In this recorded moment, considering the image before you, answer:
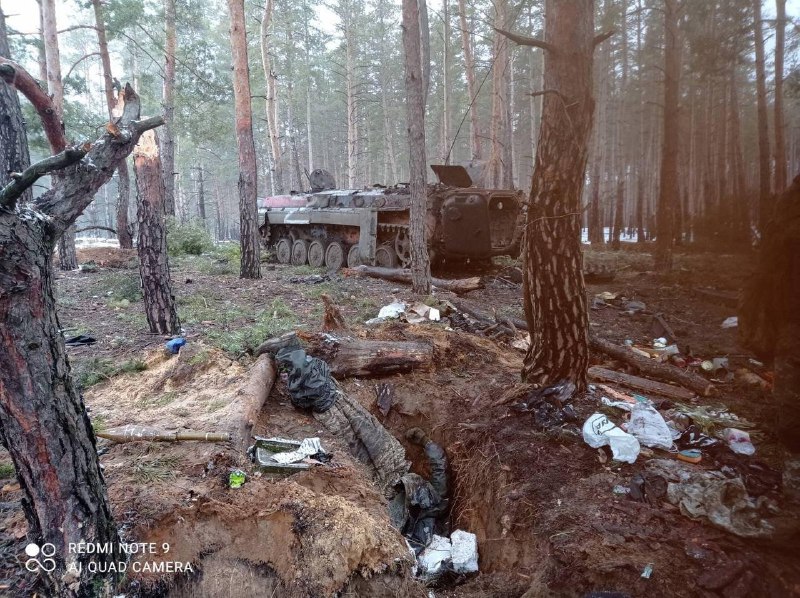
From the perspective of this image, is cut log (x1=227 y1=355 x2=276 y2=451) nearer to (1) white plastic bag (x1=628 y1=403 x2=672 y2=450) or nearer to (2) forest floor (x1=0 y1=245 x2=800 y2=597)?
(2) forest floor (x1=0 y1=245 x2=800 y2=597)

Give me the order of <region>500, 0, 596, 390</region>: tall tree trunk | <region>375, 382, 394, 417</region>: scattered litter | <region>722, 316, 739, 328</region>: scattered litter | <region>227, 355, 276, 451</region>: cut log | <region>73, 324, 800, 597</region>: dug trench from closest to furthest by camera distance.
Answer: <region>73, 324, 800, 597</region>: dug trench < <region>227, 355, 276, 451</region>: cut log < <region>500, 0, 596, 390</region>: tall tree trunk < <region>375, 382, 394, 417</region>: scattered litter < <region>722, 316, 739, 328</region>: scattered litter

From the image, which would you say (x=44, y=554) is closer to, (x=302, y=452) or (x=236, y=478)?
(x=236, y=478)

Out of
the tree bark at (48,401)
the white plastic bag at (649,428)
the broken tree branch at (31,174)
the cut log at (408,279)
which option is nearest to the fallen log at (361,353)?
the white plastic bag at (649,428)

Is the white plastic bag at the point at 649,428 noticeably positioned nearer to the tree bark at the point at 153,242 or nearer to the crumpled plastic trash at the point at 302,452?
the crumpled plastic trash at the point at 302,452

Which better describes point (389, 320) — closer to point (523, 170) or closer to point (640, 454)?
point (640, 454)

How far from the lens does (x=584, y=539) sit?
2838 millimetres

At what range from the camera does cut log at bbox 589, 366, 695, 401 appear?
4679 mm

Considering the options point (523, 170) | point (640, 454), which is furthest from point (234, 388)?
point (523, 170)

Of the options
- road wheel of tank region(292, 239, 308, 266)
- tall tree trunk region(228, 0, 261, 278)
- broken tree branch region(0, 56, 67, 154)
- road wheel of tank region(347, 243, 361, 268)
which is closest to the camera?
broken tree branch region(0, 56, 67, 154)

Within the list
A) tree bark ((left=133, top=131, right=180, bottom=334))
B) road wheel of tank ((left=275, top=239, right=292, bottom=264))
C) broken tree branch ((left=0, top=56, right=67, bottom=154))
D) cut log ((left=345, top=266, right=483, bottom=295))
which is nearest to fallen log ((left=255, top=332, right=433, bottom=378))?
tree bark ((left=133, top=131, right=180, bottom=334))

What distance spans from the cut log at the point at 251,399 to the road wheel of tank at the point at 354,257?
7.77m

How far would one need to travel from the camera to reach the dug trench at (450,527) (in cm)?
251

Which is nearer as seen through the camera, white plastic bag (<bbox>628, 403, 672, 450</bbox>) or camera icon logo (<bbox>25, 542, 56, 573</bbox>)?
camera icon logo (<bbox>25, 542, 56, 573</bbox>)

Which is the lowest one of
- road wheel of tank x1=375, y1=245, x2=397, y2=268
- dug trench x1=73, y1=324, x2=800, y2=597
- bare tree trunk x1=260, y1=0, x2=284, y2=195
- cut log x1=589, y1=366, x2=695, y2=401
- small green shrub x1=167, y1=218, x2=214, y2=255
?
dug trench x1=73, y1=324, x2=800, y2=597
